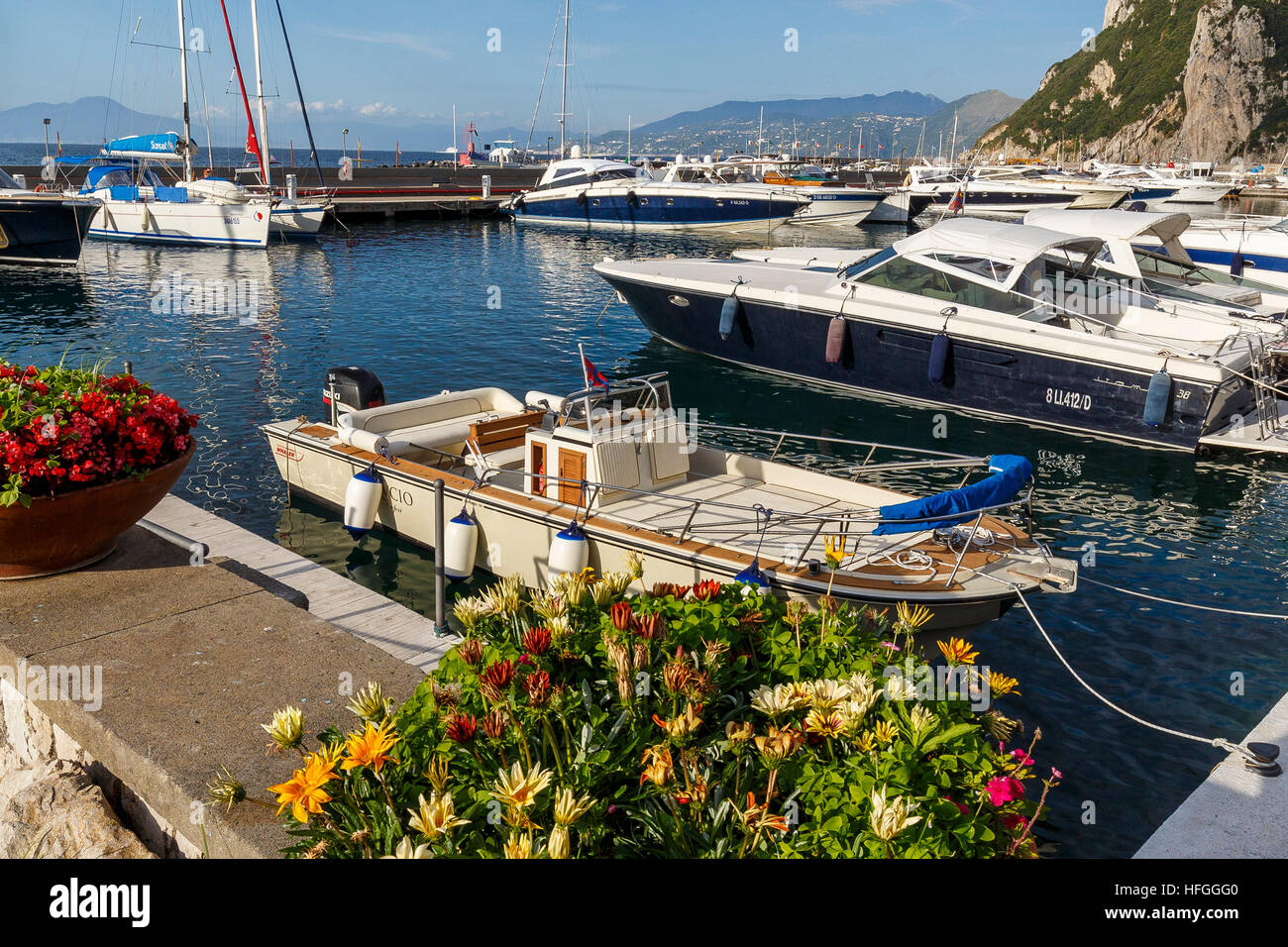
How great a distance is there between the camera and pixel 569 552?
8.92m

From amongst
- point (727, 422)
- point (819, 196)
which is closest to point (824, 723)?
point (727, 422)

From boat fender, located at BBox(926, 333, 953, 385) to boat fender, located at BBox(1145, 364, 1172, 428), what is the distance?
119 inches

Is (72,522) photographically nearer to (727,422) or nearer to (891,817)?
(891,817)

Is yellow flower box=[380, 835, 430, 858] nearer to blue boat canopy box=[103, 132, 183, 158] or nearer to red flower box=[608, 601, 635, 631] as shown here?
red flower box=[608, 601, 635, 631]

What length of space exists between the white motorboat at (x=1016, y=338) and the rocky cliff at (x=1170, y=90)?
322ft

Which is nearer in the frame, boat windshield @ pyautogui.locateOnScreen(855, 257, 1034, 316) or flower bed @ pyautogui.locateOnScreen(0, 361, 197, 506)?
flower bed @ pyautogui.locateOnScreen(0, 361, 197, 506)

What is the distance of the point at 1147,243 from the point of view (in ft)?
63.6

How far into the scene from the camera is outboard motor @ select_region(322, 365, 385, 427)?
12.0m

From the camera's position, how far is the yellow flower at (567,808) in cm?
249

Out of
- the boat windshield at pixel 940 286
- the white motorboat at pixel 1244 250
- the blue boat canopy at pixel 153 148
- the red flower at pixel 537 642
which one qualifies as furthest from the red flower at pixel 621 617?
the blue boat canopy at pixel 153 148

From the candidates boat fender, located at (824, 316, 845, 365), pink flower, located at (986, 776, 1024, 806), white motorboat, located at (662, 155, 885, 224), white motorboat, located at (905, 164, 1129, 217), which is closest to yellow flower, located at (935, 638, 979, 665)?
pink flower, located at (986, 776, 1024, 806)

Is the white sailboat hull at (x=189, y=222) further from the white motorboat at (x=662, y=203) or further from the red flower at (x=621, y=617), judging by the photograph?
the red flower at (x=621, y=617)

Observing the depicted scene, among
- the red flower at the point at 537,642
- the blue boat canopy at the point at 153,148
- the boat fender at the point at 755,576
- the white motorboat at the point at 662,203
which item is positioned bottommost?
the boat fender at the point at 755,576

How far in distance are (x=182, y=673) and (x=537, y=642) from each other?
2.40 metres
